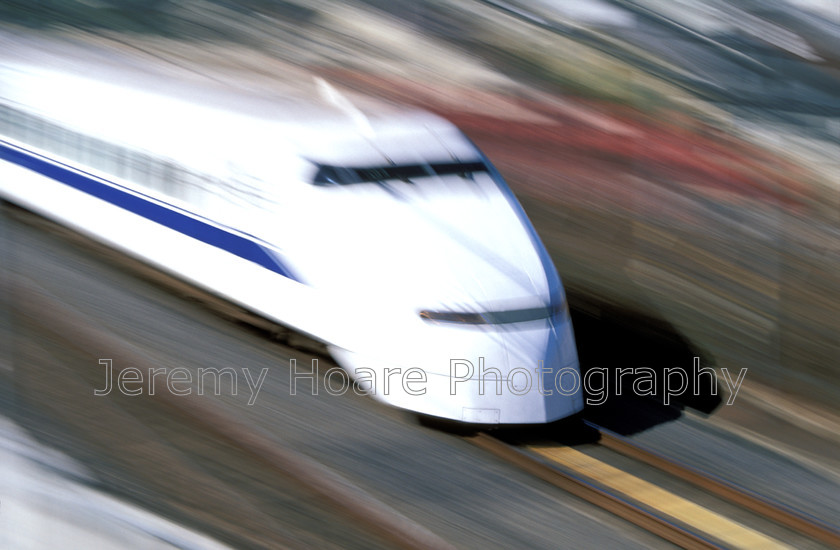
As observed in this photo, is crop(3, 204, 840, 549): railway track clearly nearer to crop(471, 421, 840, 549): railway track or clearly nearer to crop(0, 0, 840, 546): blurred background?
crop(471, 421, 840, 549): railway track

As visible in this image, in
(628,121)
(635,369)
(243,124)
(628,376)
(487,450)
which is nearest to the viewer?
(487,450)

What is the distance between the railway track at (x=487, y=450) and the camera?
4.19m

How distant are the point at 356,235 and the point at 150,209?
5.92 feet

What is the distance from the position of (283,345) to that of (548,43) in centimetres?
709

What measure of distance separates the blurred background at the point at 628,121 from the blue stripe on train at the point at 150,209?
2.19 ft

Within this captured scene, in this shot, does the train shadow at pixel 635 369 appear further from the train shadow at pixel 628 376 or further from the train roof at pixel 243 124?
the train roof at pixel 243 124

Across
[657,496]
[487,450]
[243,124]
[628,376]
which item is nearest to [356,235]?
[243,124]

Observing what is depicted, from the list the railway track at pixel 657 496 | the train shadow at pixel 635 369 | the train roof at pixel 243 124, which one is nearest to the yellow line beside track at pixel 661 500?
the railway track at pixel 657 496

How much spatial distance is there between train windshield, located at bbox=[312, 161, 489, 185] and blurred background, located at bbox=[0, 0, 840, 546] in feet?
4.21

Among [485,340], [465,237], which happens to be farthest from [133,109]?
[485,340]

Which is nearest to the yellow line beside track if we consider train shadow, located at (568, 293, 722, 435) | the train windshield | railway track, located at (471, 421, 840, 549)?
railway track, located at (471, 421, 840, 549)

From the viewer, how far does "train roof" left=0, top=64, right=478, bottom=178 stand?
5.44m

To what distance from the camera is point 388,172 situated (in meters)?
5.42

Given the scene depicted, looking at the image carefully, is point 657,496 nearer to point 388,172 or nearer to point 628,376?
point 628,376
